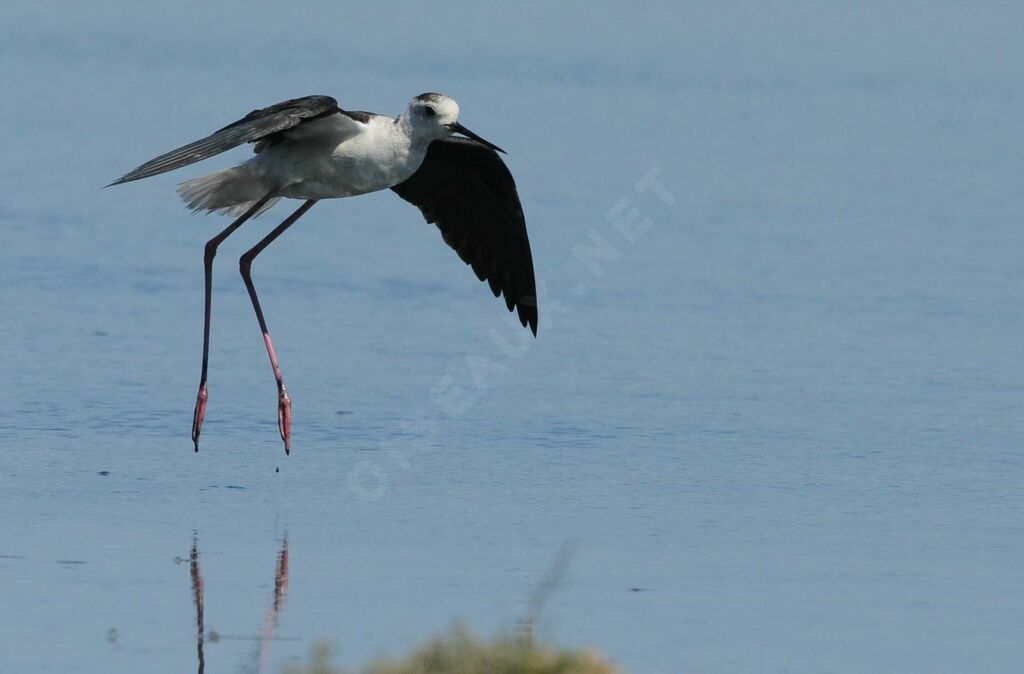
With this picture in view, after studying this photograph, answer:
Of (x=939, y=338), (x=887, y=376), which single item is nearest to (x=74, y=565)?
(x=887, y=376)

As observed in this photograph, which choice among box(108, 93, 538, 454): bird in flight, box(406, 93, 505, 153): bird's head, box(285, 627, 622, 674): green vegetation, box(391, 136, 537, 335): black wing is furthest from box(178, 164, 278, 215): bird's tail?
box(285, 627, 622, 674): green vegetation

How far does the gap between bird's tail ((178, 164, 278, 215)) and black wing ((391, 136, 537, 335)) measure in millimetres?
721

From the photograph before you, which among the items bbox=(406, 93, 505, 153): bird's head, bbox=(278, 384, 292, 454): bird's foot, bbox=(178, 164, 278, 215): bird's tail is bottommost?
bbox=(278, 384, 292, 454): bird's foot

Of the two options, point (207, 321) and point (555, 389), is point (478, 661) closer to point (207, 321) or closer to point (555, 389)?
point (207, 321)

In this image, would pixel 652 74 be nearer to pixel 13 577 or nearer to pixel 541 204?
pixel 541 204

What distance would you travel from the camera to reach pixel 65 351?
1043 centimetres

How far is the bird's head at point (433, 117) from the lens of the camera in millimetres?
8922

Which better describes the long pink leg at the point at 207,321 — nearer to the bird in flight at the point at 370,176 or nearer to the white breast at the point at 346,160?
the bird in flight at the point at 370,176

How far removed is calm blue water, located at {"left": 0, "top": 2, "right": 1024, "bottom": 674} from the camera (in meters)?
6.59

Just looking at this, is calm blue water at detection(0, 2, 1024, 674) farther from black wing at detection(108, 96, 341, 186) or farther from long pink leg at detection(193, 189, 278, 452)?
black wing at detection(108, 96, 341, 186)

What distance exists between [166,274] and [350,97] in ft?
18.5

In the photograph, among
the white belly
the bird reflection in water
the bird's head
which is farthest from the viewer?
the white belly

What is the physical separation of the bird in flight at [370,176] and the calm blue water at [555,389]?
1.93 ft

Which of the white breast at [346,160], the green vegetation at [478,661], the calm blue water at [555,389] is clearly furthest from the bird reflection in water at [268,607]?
the white breast at [346,160]
